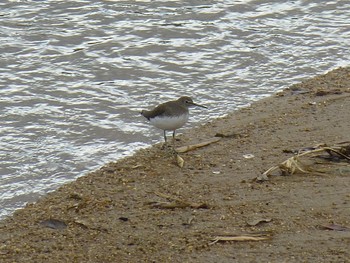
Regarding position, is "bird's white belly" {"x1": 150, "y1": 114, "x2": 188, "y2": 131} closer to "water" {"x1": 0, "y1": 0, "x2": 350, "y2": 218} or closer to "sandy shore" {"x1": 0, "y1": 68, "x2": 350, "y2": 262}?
"sandy shore" {"x1": 0, "y1": 68, "x2": 350, "y2": 262}

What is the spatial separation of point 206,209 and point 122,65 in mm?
4766

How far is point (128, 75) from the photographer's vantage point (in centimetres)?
1131

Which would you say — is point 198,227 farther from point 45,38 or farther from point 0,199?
point 45,38

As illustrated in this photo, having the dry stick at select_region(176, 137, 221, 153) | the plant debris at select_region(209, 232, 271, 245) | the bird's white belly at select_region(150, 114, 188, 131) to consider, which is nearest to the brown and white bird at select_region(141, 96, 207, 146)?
the bird's white belly at select_region(150, 114, 188, 131)

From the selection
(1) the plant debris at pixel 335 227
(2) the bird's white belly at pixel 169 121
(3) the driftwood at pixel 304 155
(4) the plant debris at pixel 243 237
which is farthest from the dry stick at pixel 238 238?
(2) the bird's white belly at pixel 169 121

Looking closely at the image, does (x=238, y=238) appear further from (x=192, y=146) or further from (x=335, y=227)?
(x=192, y=146)

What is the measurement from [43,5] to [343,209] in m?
7.78

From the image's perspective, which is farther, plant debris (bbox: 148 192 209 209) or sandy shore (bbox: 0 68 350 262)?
plant debris (bbox: 148 192 209 209)

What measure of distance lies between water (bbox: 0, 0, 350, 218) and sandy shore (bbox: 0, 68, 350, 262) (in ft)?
2.06

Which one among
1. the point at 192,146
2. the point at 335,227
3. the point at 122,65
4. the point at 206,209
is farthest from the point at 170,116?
the point at 122,65

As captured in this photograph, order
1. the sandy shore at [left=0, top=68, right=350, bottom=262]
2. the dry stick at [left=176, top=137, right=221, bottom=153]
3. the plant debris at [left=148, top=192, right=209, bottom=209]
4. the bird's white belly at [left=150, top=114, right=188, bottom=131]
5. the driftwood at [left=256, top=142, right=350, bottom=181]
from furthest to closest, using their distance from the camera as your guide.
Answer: the dry stick at [left=176, top=137, right=221, bottom=153] < the bird's white belly at [left=150, top=114, right=188, bottom=131] < the driftwood at [left=256, top=142, right=350, bottom=181] < the plant debris at [left=148, top=192, right=209, bottom=209] < the sandy shore at [left=0, top=68, right=350, bottom=262]

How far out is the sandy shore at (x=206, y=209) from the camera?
6430mm

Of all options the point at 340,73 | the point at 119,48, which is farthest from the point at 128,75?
the point at 340,73

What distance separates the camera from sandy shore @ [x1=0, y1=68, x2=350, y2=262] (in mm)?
6430
